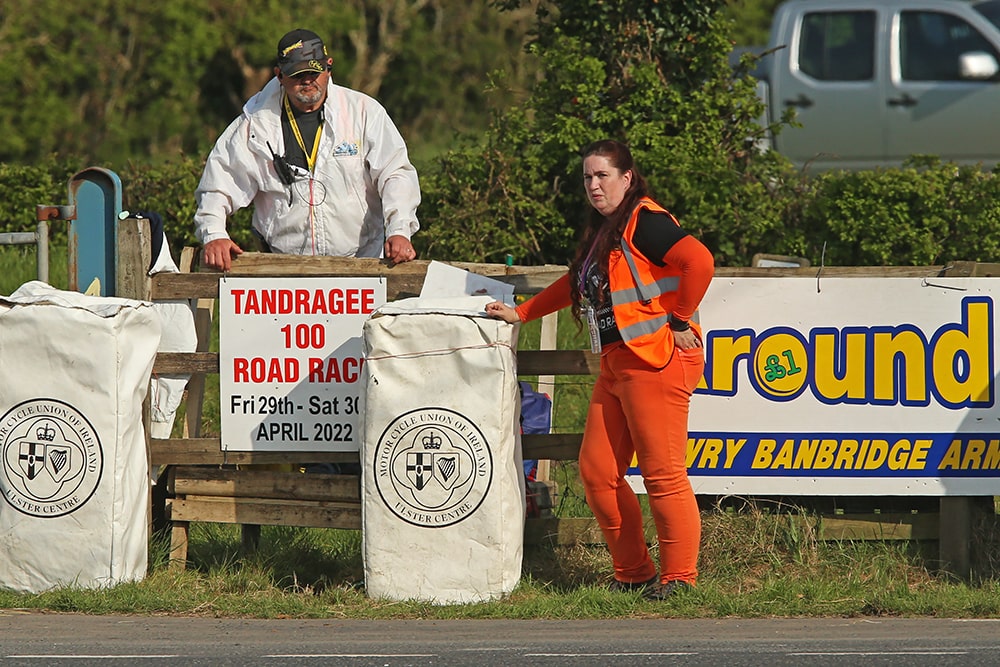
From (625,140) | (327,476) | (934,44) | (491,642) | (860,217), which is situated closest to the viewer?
(491,642)

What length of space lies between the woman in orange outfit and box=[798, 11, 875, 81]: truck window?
7.22 meters

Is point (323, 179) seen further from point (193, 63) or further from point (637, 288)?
point (193, 63)

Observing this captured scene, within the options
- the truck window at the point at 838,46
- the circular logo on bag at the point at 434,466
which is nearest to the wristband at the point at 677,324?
the circular logo on bag at the point at 434,466

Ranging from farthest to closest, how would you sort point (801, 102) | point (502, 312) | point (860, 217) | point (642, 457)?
point (801, 102)
point (860, 217)
point (502, 312)
point (642, 457)

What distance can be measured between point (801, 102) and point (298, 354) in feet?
24.3

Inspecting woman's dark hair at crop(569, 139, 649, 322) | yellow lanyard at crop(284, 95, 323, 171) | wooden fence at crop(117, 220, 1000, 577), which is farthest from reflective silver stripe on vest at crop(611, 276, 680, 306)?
yellow lanyard at crop(284, 95, 323, 171)

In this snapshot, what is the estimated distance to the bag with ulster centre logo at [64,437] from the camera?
653 centimetres

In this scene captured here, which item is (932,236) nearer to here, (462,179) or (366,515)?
(462,179)

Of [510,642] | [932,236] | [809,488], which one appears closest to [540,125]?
[932,236]

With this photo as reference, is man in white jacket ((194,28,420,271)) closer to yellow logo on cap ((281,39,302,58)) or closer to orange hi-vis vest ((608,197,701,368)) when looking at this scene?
yellow logo on cap ((281,39,302,58))

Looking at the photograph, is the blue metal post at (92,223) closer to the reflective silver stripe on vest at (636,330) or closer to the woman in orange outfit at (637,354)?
the woman in orange outfit at (637,354)

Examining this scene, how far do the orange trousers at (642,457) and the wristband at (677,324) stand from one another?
4.5 inches

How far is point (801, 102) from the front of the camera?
1314cm

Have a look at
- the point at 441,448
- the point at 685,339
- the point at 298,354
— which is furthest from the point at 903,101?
the point at 441,448
